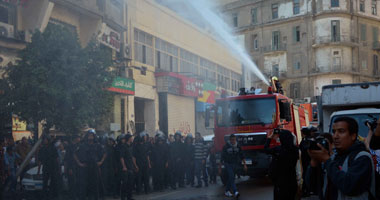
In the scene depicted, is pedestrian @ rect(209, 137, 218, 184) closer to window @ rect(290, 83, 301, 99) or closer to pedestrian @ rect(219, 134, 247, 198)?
pedestrian @ rect(219, 134, 247, 198)

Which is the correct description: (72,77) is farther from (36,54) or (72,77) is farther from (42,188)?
(42,188)

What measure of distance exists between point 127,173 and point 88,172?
97 centimetres

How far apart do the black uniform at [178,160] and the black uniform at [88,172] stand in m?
4.06

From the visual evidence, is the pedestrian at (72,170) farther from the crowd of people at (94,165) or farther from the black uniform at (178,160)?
the black uniform at (178,160)

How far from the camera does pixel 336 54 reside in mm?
46375

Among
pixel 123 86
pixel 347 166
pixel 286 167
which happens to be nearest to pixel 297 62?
pixel 123 86

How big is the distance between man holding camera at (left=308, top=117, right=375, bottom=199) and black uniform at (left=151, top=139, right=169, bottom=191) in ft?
35.4

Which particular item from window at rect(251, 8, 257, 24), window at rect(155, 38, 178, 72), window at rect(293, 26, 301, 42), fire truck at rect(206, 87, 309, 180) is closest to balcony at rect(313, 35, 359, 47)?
window at rect(293, 26, 301, 42)

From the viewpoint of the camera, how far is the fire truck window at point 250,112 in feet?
43.8

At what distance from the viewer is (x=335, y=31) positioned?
4659cm

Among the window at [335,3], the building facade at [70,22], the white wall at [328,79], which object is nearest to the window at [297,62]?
the white wall at [328,79]

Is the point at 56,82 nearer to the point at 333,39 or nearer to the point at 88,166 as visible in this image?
the point at 88,166

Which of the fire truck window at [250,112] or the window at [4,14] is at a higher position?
the window at [4,14]

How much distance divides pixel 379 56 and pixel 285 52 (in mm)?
10620
